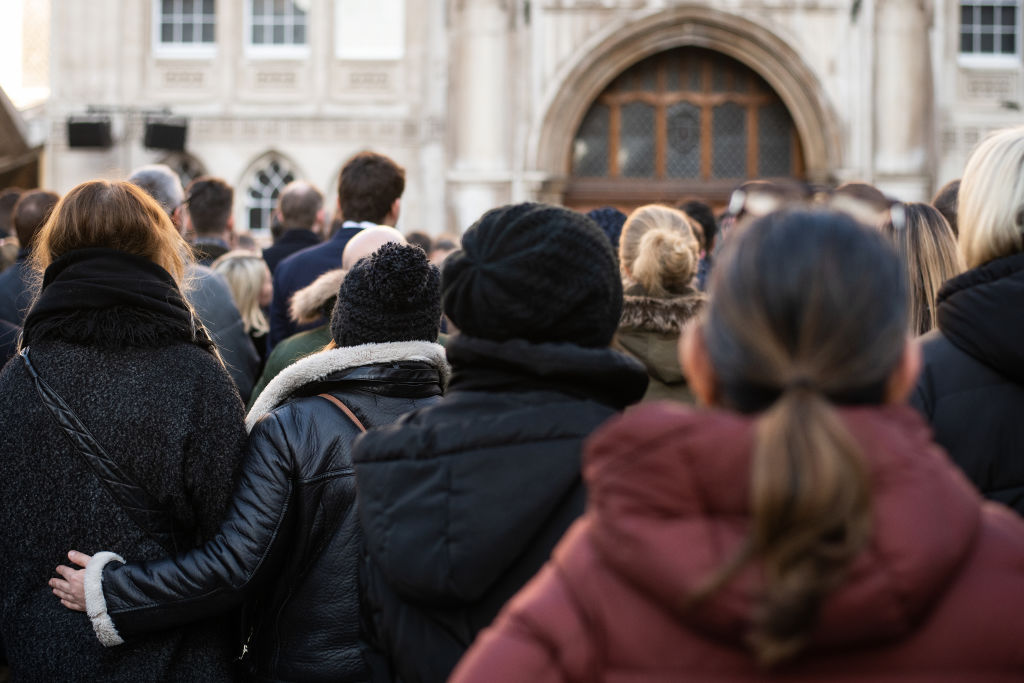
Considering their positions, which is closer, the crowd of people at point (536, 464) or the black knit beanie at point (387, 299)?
the crowd of people at point (536, 464)

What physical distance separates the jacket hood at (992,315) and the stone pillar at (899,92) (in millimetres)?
13807

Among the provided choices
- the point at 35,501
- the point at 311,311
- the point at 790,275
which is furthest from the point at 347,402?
the point at 790,275

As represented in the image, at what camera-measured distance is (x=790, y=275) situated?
1.48 meters

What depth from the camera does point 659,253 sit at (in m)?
→ 4.62

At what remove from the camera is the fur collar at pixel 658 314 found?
181 inches

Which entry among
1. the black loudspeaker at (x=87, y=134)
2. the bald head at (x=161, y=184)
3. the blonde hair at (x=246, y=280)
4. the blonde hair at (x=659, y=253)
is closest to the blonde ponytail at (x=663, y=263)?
the blonde hair at (x=659, y=253)

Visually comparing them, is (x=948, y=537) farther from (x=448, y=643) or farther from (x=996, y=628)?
(x=448, y=643)

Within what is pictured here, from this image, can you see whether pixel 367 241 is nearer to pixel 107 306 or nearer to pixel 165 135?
pixel 107 306

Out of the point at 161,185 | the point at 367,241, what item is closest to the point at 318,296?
the point at 367,241

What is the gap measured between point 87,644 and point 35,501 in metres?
0.37

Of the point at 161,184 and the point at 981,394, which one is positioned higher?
the point at 161,184

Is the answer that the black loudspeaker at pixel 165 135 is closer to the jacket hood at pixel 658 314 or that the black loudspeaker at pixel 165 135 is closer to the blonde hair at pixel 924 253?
the jacket hood at pixel 658 314

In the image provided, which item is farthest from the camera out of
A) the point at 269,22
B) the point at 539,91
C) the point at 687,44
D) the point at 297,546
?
the point at 269,22

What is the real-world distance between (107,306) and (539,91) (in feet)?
45.1
